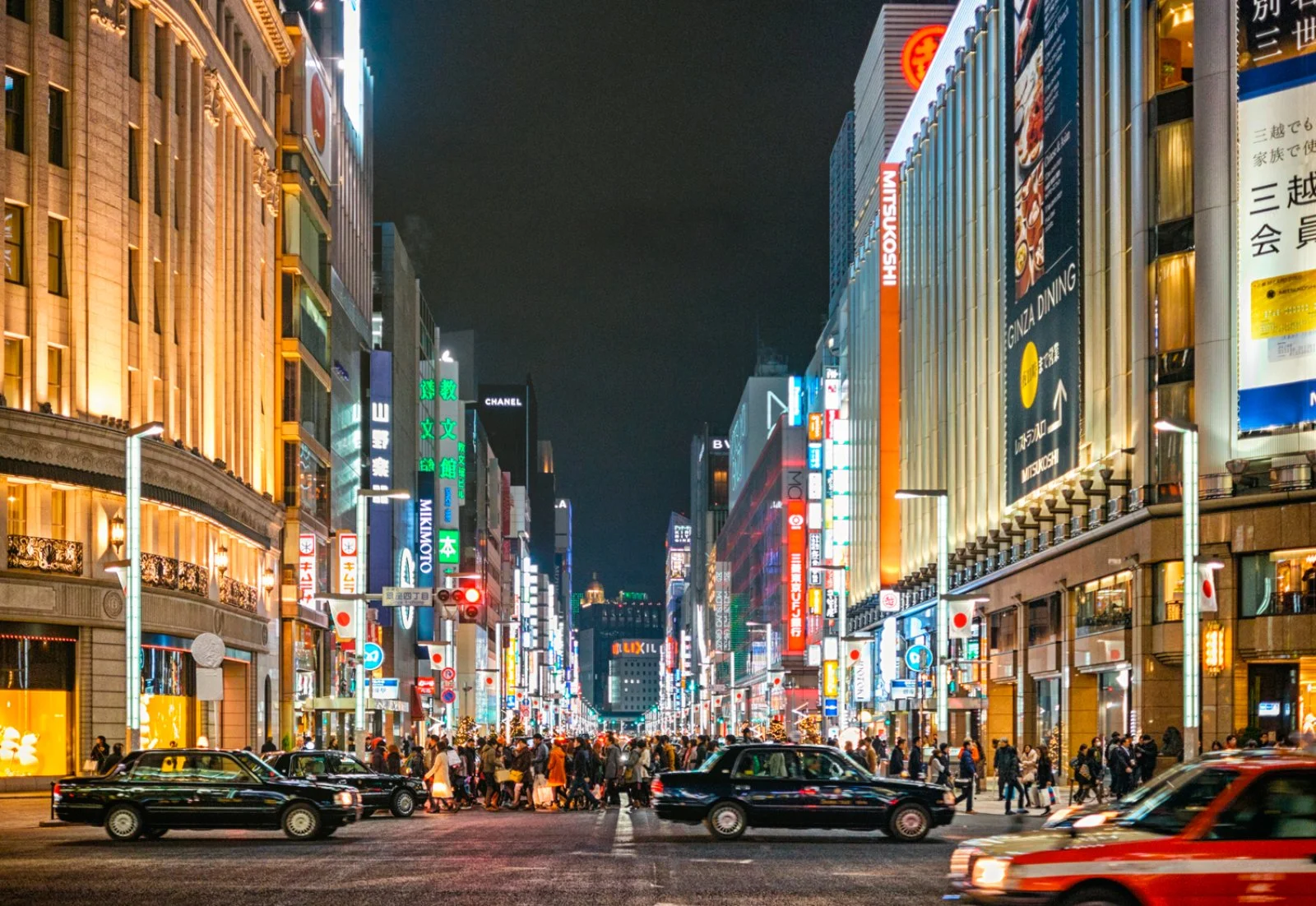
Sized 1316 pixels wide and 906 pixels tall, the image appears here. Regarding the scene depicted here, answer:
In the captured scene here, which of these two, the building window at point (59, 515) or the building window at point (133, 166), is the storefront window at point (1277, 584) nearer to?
the building window at point (59, 515)

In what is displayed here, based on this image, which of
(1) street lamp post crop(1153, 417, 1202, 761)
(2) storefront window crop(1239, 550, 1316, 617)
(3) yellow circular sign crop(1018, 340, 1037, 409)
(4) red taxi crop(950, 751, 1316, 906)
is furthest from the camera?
(3) yellow circular sign crop(1018, 340, 1037, 409)

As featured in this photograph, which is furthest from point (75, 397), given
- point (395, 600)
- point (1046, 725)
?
point (1046, 725)

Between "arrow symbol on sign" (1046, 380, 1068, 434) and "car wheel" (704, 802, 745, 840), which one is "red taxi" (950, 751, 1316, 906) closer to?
"car wheel" (704, 802, 745, 840)

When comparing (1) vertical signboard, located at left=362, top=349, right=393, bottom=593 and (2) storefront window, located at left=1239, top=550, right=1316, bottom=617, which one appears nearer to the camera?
(2) storefront window, located at left=1239, top=550, right=1316, bottom=617

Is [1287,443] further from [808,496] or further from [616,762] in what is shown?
[808,496]

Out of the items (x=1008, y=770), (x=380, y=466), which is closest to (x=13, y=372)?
(x=1008, y=770)

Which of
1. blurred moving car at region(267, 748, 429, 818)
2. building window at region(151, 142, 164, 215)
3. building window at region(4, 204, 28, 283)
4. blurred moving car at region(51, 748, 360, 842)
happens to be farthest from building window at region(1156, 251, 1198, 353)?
building window at region(4, 204, 28, 283)

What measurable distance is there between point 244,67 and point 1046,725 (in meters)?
35.0

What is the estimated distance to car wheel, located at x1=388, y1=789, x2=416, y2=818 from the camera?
37.5 m

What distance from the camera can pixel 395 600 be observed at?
50812 mm

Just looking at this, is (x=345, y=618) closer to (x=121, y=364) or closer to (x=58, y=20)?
(x=121, y=364)

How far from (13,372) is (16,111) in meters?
6.44

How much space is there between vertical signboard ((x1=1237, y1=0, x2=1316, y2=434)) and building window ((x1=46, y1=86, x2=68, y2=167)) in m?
29.3

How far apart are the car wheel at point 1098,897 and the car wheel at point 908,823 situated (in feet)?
52.5
